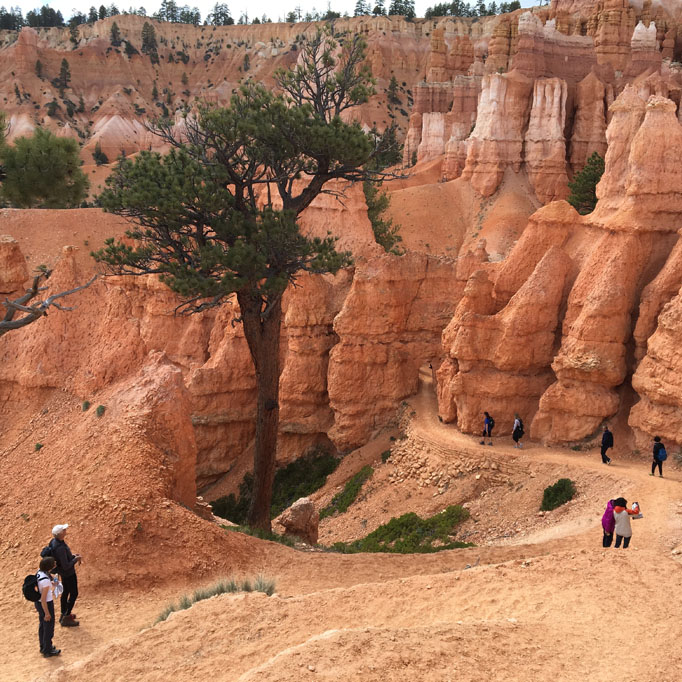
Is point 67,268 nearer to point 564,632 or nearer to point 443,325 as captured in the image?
point 443,325

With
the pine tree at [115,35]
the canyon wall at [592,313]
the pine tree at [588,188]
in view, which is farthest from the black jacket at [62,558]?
the pine tree at [115,35]

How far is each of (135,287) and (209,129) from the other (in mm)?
14373

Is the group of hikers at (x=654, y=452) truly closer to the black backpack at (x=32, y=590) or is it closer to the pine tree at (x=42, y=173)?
the black backpack at (x=32, y=590)

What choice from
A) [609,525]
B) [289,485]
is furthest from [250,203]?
[289,485]

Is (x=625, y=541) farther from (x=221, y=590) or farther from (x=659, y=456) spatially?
(x=221, y=590)

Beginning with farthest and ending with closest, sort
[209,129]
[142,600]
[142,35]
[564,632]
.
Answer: [142,35], [209,129], [142,600], [564,632]

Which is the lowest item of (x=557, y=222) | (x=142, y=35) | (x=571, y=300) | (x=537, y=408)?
(x=537, y=408)

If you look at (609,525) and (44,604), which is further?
(609,525)

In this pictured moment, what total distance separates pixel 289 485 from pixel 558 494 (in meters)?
10.8

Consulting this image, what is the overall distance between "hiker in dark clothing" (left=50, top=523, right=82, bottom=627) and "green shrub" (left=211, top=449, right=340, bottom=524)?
45.1ft

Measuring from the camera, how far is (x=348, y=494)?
75.9 feet

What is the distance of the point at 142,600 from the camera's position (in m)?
11.6

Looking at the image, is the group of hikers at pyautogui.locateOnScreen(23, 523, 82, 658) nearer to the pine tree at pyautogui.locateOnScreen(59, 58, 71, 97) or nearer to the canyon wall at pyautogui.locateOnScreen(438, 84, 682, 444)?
the canyon wall at pyautogui.locateOnScreen(438, 84, 682, 444)

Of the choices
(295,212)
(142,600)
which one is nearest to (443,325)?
(295,212)
